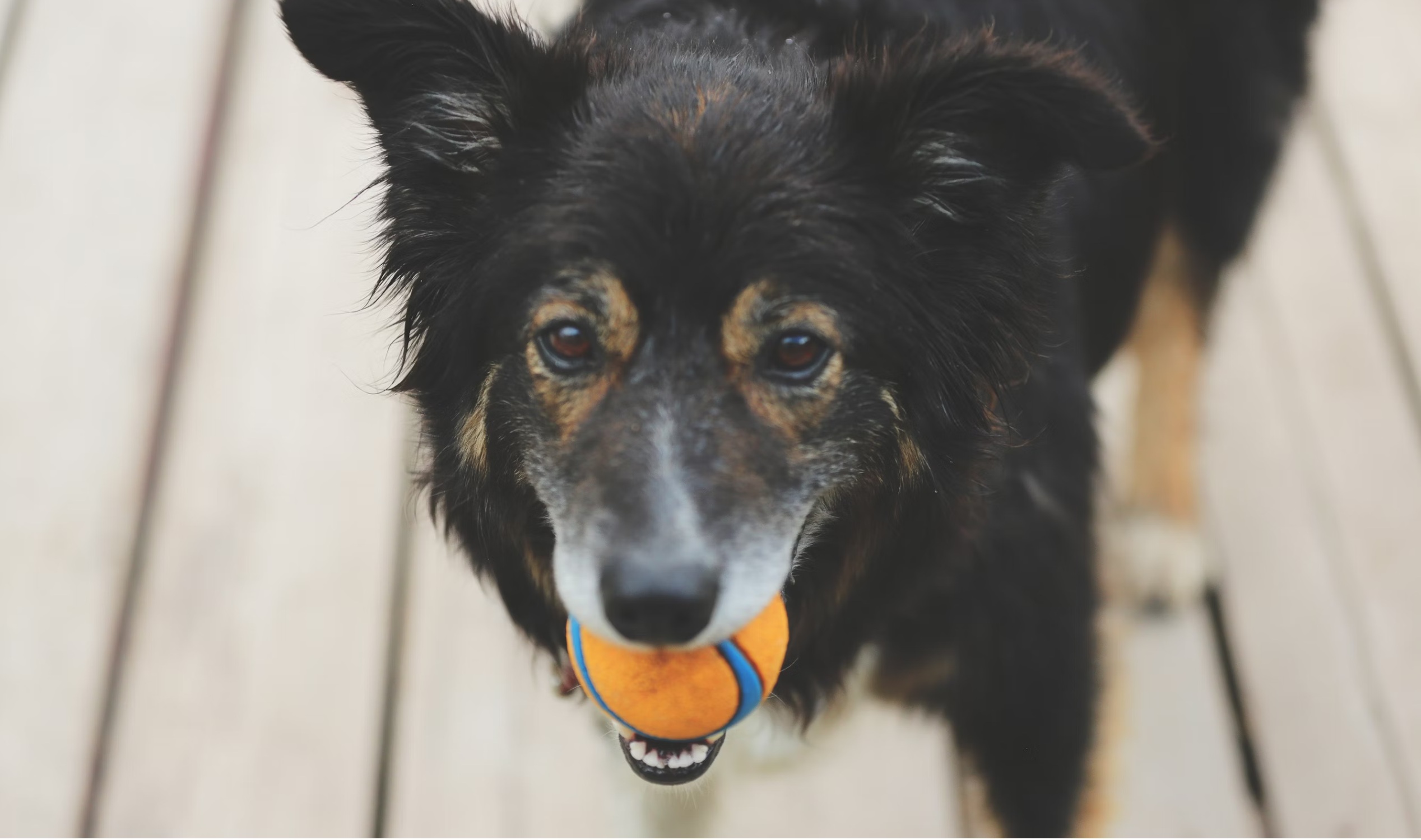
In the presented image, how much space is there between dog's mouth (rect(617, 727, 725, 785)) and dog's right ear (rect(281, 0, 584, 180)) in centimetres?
85

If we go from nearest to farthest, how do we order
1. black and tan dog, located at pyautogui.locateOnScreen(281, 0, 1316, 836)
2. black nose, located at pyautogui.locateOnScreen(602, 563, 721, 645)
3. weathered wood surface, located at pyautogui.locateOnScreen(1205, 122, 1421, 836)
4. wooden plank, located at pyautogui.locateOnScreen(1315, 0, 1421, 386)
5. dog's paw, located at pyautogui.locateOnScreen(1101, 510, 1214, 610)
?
black nose, located at pyautogui.locateOnScreen(602, 563, 721, 645)
black and tan dog, located at pyautogui.locateOnScreen(281, 0, 1316, 836)
weathered wood surface, located at pyautogui.locateOnScreen(1205, 122, 1421, 836)
dog's paw, located at pyautogui.locateOnScreen(1101, 510, 1214, 610)
wooden plank, located at pyautogui.locateOnScreen(1315, 0, 1421, 386)

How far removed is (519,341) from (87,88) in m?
2.57

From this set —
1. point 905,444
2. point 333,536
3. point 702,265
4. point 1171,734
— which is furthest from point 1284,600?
point 333,536

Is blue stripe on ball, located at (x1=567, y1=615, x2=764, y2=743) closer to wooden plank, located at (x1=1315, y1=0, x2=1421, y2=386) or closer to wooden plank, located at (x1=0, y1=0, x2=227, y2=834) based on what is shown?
wooden plank, located at (x1=0, y1=0, x2=227, y2=834)

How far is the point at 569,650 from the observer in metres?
1.88

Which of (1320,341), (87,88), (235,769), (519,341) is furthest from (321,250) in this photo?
(1320,341)

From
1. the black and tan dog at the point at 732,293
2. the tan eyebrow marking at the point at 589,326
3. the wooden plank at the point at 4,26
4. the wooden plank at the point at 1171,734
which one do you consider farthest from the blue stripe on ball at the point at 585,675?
the wooden plank at the point at 4,26

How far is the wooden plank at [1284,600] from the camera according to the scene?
2.65m

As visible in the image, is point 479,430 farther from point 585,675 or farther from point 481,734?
point 481,734

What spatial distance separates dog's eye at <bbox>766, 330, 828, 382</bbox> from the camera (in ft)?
5.61

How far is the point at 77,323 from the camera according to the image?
126 inches

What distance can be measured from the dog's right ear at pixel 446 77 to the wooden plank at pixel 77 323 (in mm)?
1488

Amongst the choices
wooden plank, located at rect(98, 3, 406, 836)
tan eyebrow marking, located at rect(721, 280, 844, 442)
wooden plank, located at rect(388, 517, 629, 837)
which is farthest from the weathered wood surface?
wooden plank, located at rect(98, 3, 406, 836)

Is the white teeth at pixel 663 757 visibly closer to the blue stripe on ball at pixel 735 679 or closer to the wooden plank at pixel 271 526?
the blue stripe on ball at pixel 735 679
